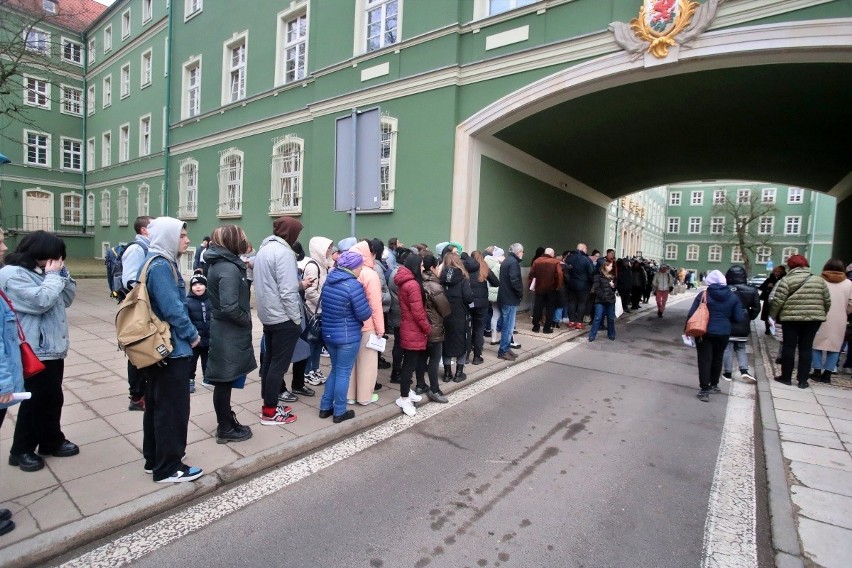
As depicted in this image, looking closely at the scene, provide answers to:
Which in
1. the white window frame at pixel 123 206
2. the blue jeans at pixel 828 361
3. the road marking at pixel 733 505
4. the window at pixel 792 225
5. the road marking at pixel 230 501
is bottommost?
the road marking at pixel 230 501

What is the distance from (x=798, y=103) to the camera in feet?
31.1

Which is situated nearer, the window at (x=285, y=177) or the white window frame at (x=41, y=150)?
the window at (x=285, y=177)

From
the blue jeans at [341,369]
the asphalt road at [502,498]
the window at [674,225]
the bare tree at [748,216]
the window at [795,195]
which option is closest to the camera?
the asphalt road at [502,498]

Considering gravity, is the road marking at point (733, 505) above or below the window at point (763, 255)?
below

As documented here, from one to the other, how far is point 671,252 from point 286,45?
55.2 m

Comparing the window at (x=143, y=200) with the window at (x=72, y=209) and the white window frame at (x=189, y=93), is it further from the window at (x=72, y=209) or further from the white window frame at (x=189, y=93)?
the window at (x=72, y=209)

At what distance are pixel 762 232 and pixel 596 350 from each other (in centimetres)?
5310

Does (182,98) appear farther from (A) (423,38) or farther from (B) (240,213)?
(A) (423,38)

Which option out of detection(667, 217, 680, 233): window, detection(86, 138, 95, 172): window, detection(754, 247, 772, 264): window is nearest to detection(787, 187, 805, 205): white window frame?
detection(754, 247, 772, 264): window

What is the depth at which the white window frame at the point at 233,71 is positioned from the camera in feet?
52.0

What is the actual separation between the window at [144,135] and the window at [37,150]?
10841mm

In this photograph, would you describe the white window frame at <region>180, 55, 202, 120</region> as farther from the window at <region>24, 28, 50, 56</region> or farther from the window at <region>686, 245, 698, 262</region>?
the window at <region>686, 245, 698, 262</region>

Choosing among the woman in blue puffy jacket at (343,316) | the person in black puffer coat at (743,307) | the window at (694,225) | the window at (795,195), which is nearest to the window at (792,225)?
the window at (795,195)

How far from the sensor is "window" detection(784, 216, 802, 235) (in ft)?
154
